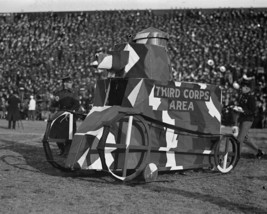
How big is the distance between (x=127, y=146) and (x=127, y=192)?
2.69 ft

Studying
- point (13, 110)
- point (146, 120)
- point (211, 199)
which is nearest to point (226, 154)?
point (146, 120)

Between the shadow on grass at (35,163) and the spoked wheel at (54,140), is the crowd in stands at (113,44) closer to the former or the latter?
the shadow on grass at (35,163)

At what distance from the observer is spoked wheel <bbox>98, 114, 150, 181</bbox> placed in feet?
24.4

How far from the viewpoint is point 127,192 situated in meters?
6.80

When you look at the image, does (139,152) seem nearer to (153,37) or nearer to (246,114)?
(153,37)

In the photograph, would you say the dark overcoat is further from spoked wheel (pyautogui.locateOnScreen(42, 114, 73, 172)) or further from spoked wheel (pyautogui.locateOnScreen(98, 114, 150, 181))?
spoked wheel (pyautogui.locateOnScreen(98, 114, 150, 181))

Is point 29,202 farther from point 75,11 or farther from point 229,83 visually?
point 75,11

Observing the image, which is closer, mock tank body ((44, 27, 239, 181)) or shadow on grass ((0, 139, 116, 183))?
mock tank body ((44, 27, 239, 181))

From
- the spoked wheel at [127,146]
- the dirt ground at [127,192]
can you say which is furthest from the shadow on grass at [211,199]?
the spoked wheel at [127,146]

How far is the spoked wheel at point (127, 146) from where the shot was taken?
744cm

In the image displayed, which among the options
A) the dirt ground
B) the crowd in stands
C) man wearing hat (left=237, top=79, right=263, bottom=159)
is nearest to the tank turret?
the dirt ground

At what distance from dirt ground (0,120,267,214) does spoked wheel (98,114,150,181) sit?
0.26 metres

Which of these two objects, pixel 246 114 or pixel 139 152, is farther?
pixel 246 114

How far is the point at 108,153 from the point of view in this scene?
7.63m
